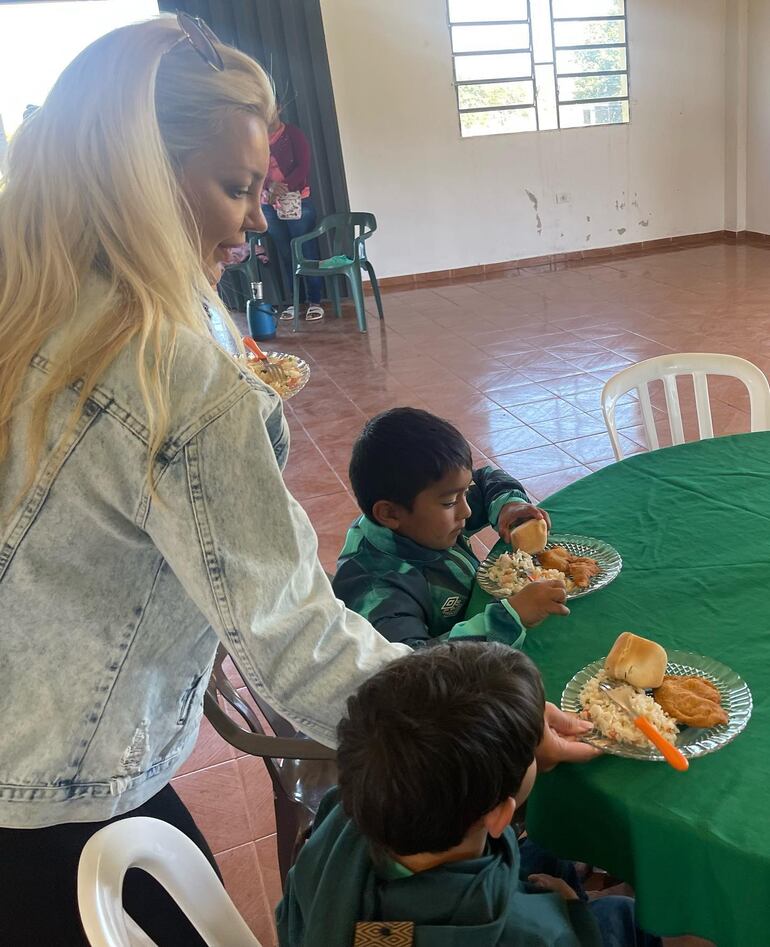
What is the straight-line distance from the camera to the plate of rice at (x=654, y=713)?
0.93 meters

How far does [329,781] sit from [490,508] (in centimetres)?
61

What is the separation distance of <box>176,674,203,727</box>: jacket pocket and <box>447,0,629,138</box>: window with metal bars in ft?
23.2

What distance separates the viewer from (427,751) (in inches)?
31.4

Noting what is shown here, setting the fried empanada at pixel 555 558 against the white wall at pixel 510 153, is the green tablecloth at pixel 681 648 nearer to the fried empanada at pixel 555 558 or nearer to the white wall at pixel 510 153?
the fried empanada at pixel 555 558

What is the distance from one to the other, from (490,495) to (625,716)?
75 cm

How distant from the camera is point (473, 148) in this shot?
7184 mm

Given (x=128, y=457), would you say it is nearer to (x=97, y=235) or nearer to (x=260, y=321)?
(x=97, y=235)

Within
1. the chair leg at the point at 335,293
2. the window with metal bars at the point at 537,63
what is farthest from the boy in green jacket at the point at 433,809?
the window with metal bars at the point at 537,63

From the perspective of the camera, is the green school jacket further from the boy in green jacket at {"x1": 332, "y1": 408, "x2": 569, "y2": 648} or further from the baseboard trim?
the baseboard trim

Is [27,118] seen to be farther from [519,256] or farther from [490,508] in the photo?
[519,256]

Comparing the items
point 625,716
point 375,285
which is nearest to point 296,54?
point 375,285

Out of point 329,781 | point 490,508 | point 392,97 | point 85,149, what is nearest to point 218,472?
point 85,149

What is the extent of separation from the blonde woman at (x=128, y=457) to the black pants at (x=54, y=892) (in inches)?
0.4

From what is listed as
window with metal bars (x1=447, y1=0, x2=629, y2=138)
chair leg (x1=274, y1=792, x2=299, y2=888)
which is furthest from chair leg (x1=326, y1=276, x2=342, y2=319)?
chair leg (x1=274, y1=792, x2=299, y2=888)
